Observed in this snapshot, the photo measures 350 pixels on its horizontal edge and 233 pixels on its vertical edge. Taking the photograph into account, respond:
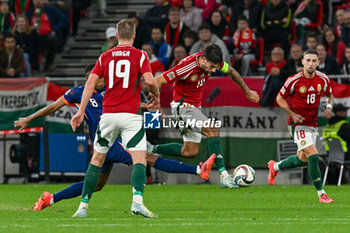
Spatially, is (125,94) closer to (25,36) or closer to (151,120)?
→ (151,120)

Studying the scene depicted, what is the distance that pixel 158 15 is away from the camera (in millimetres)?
22203

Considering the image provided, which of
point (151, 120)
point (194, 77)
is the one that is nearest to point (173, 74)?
point (194, 77)

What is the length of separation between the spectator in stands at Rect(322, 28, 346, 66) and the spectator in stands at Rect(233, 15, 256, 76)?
5.53ft

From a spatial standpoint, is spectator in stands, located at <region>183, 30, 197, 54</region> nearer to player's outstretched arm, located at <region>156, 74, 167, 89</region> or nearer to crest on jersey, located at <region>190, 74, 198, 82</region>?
crest on jersey, located at <region>190, 74, 198, 82</region>

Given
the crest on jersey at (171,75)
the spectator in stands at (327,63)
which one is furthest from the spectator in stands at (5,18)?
the crest on jersey at (171,75)

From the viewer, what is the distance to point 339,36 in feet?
66.1

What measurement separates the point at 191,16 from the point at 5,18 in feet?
17.5

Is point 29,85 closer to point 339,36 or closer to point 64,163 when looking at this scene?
point 64,163

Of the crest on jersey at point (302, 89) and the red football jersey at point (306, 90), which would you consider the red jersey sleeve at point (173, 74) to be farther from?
the crest on jersey at point (302, 89)

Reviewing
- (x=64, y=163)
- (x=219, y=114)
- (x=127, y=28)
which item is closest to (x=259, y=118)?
(x=219, y=114)

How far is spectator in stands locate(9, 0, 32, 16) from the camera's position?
945 inches

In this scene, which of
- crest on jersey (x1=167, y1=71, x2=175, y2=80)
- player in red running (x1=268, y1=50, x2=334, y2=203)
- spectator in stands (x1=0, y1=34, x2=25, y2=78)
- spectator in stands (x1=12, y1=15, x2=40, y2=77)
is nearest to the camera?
crest on jersey (x1=167, y1=71, x2=175, y2=80)

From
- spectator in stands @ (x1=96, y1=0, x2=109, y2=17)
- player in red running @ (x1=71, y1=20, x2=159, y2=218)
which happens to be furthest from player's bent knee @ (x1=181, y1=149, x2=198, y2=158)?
spectator in stands @ (x1=96, y1=0, x2=109, y2=17)

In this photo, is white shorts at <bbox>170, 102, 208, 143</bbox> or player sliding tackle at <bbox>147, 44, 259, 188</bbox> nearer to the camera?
player sliding tackle at <bbox>147, 44, 259, 188</bbox>
